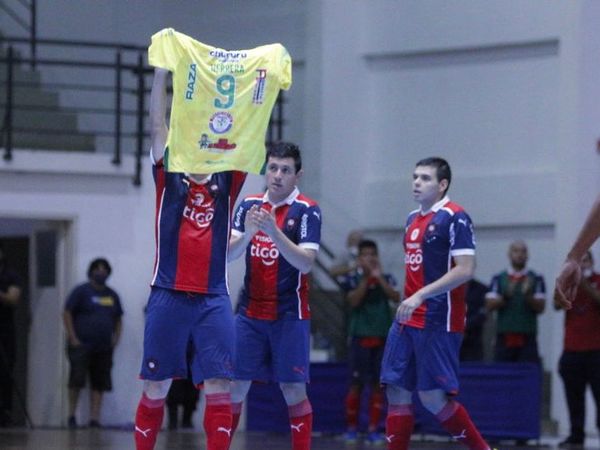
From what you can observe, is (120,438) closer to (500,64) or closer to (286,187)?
(286,187)

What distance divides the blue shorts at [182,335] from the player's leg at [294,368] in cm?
118

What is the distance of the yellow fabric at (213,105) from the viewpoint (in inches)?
291

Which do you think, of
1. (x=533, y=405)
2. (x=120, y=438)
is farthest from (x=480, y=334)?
(x=120, y=438)

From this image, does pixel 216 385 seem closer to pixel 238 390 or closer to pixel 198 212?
pixel 198 212

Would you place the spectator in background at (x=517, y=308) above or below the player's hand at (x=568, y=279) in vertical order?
below

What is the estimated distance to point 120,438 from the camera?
44.8 feet

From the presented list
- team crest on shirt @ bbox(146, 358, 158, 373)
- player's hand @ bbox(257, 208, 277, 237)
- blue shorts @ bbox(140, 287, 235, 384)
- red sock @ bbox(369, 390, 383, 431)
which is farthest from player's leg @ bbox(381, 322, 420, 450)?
red sock @ bbox(369, 390, 383, 431)

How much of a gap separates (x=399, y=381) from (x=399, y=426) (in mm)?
296

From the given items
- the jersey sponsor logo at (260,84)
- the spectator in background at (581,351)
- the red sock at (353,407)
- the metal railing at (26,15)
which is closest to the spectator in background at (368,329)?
the red sock at (353,407)

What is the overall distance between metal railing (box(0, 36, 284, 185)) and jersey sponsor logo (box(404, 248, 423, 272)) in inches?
293

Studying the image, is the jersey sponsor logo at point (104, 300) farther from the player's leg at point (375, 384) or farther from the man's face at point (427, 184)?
the man's face at point (427, 184)

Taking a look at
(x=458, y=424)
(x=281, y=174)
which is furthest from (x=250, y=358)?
(x=458, y=424)

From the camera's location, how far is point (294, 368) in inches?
344

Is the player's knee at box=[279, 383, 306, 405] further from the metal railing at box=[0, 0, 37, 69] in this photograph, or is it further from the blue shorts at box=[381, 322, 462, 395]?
the metal railing at box=[0, 0, 37, 69]
